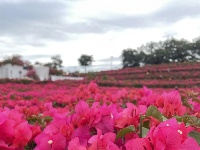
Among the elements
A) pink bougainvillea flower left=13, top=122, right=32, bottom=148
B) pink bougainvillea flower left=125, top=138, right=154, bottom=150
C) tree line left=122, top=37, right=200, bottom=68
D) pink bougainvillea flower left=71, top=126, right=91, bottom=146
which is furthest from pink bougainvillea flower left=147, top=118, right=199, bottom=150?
tree line left=122, top=37, right=200, bottom=68

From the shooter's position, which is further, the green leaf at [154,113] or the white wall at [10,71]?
the white wall at [10,71]

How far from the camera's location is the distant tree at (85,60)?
182 ft

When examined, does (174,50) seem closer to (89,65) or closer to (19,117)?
(89,65)

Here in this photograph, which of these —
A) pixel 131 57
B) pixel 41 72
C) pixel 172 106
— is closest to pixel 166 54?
pixel 131 57

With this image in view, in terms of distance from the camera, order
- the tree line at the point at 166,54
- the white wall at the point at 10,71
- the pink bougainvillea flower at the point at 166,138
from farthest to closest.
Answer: the tree line at the point at 166,54 → the white wall at the point at 10,71 → the pink bougainvillea flower at the point at 166,138

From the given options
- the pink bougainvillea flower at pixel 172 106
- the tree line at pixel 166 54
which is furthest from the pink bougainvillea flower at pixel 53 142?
the tree line at pixel 166 54

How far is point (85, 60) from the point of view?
55.7 meters

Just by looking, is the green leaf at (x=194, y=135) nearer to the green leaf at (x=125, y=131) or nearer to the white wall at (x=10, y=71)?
the green leaf at (x=125, y=131)

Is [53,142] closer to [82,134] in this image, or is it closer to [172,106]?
[82,134]

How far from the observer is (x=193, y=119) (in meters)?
1.32

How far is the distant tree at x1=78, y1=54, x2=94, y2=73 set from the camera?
2184 inches

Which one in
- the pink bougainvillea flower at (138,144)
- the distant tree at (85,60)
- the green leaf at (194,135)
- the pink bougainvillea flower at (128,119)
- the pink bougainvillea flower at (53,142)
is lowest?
the pink bougainvillea flower at (53,142)

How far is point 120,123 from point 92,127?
0.34ft

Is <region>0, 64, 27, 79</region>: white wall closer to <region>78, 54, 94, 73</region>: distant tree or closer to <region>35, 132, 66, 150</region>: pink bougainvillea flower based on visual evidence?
<region>78, 54, 94, 73</region>: distant tree
